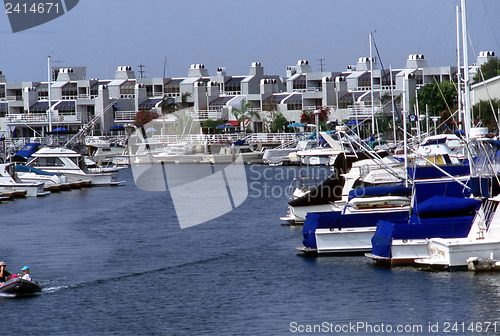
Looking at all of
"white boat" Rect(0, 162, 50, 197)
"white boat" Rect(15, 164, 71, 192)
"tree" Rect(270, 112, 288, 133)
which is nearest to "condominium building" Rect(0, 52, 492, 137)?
"tree" Rect(270, 112, 288, 133)

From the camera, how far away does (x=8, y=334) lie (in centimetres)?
2677

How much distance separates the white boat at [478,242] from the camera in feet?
104

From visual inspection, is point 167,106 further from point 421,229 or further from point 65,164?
point 421,229

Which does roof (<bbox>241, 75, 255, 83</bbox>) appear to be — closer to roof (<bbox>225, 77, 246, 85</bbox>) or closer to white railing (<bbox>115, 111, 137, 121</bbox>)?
roof (<bbox>225, 77, 246, 85</bbox>)

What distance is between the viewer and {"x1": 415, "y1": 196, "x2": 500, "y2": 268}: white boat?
104 ft

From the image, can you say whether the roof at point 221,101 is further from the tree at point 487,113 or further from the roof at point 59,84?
the tree at point 487,113

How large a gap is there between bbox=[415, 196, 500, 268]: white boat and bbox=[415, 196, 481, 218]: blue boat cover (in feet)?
5.43

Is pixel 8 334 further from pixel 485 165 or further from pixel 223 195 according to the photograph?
pixel 223 195

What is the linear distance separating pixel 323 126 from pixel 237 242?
89.1m

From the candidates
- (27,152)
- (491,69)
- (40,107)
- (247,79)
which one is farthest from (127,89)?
(27,152)

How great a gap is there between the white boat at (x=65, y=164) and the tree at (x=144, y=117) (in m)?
65.3

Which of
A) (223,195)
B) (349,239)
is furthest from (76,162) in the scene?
(349,239)

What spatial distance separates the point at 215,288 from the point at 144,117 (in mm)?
120206

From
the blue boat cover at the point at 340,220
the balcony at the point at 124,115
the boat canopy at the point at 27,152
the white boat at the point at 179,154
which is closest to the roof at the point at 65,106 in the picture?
the balcony at the point at 124,115
